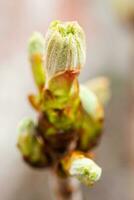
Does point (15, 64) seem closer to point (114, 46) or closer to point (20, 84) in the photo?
point (20, 84)

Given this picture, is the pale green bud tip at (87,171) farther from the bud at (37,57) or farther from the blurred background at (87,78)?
the blurred background at (87,78)

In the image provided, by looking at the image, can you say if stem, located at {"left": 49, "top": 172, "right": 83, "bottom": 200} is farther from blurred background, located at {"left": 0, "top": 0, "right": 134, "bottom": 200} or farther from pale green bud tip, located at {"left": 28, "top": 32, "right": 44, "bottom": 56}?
blurred background, located at {"left": 0, "top": 0, "right": 134, "bottom": 200}

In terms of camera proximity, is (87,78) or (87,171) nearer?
(87,171)

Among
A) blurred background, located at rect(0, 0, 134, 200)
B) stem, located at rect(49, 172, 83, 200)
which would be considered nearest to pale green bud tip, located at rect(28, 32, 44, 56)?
stem, located at rect(49, 172, 83, 200)

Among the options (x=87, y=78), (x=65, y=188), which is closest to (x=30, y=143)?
(x=65, y=188)

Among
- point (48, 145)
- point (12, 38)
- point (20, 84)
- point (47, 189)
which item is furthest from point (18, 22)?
point (48, 145)

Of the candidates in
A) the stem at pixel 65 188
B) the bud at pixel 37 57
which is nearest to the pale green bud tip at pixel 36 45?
the bud at pixel 37 57

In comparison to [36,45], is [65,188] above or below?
below

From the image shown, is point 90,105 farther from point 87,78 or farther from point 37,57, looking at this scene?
point 87,78
